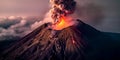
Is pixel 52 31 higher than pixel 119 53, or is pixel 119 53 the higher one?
pixel 52 31

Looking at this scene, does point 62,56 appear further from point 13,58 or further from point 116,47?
point 116,47

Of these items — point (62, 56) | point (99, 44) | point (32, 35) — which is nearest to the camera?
point (62, 56)

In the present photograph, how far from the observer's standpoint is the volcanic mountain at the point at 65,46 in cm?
9331

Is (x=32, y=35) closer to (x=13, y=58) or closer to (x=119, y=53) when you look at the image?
(x=13, y=58)

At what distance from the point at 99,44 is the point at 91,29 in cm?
1206

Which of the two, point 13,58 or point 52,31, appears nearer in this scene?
point 13,58

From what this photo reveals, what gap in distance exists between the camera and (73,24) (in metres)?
111

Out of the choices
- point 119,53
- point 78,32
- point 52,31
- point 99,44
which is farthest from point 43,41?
point 119,53

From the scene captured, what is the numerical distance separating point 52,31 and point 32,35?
9266 mm

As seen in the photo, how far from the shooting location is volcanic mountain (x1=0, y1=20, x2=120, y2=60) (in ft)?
306

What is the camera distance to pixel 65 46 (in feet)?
324

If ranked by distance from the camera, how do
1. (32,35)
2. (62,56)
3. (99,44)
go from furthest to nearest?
1. (32,35)
2. (99,44)
3. (62,56)

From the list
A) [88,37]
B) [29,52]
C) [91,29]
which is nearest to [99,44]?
[88,37]

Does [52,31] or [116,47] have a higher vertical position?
[52,31]
